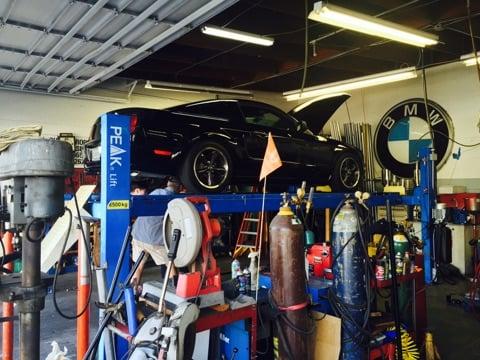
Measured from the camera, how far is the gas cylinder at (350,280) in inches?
97.8

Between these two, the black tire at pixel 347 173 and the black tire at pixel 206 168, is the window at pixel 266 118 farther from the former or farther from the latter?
the black tire at pixel 347 173

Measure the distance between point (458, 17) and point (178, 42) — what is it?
4038mm

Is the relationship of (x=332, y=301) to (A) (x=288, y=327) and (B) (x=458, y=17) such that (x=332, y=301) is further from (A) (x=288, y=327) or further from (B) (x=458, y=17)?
(B) (x=458, y=17)

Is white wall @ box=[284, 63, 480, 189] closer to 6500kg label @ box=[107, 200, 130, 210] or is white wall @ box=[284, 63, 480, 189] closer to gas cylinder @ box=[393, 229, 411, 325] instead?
gas cylinder @ box=[393, 229, 411, 325]

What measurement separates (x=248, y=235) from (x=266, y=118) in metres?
3.67

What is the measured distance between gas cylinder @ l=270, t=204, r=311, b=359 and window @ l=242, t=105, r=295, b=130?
2.70 meters

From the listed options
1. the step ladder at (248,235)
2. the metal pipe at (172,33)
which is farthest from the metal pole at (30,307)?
the step ladder at (248,235)

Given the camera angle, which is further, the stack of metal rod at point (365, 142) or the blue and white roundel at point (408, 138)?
the stack of metal rod at point (365, 142)

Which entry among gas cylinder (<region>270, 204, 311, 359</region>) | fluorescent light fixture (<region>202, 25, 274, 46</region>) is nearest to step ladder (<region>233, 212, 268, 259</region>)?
fluorescent light fixture (<region>202, 25, 274, 46</region>)

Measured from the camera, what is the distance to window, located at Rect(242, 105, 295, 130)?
194 inches

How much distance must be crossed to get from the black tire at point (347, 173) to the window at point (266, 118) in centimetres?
97

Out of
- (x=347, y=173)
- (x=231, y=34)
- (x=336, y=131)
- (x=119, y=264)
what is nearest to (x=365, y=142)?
(x=336, y=131)

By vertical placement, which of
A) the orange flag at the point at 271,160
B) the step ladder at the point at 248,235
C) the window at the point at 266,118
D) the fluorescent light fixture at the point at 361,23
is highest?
the fluorescent light fixture at the point at 361,23

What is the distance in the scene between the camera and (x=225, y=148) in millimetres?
4320
